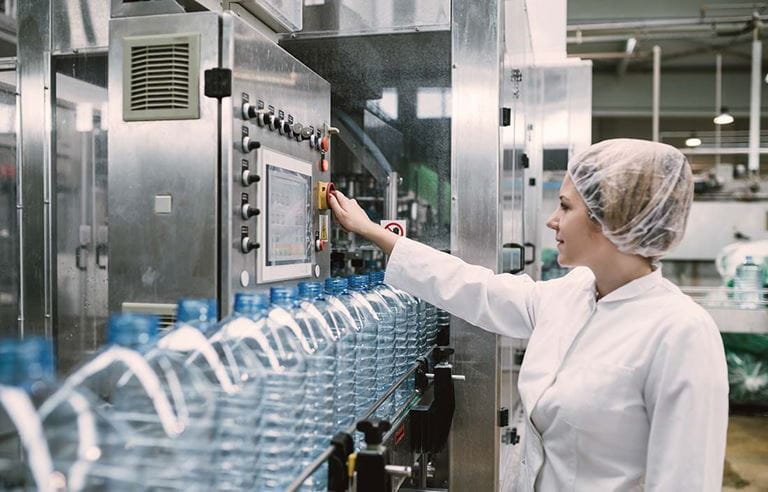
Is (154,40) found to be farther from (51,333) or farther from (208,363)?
(51,333)

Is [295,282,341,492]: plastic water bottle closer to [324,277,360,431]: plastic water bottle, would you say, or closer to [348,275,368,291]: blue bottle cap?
[324,277,360,431]: plastic water bottle

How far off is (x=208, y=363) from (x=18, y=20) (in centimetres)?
233

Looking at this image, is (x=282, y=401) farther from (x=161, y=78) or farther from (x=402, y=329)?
(x=402, y=329)

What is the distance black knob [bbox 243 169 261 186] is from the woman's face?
2.17 ft

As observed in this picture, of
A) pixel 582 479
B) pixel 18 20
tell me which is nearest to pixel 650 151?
pixel 582 479

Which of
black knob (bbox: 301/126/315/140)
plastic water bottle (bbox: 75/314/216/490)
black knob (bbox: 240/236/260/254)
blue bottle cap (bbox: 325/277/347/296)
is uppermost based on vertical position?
black knob (bbox: 301/126/315/140)

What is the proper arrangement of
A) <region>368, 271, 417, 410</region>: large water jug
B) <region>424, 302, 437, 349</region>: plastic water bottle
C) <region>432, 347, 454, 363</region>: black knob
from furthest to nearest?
1. <region>424, 302, 437, 349</region>: plastic water bottle
2. <region>432, 347, 454, 363</region>: black knob
3. <region>368, 271, 417, 410</region>: large water jug

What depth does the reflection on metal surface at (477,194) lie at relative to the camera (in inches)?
86.0

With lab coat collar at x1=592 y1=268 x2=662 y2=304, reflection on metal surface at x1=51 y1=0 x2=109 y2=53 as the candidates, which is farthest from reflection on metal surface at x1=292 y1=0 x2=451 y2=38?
lab coat collar at x1=592 y1=268 x2=662 y2=304

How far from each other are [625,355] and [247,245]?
2.65ft

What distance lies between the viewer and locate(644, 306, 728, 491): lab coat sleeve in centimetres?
128

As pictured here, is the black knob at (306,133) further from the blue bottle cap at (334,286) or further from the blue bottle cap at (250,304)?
the blue bottle cap at (250,304)

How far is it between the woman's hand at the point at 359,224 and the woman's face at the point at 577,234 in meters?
0.51

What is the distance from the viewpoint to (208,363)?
1.05m
